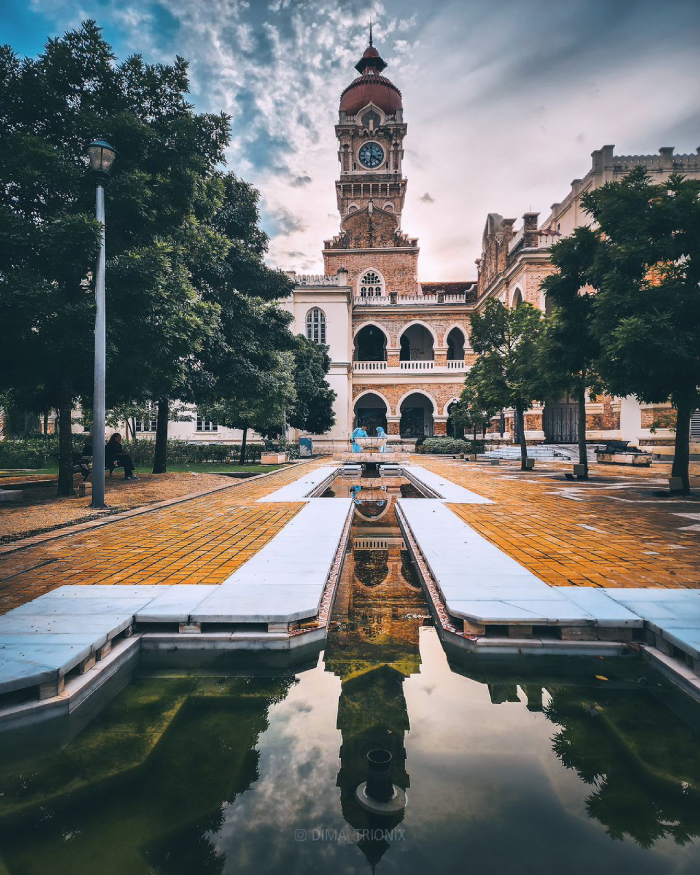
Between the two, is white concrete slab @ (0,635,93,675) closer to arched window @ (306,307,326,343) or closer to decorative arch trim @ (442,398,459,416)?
arched window @ (306,307,326,343)

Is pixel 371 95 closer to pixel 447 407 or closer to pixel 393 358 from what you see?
pixel 393 358

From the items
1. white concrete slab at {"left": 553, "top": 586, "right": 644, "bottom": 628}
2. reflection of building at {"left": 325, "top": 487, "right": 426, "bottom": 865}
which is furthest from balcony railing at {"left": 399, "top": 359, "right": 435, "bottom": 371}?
white concrete slab at {"left": 553, "top": 586, "right": 644, "bottom": 628}

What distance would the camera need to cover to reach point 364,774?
203 centimetres

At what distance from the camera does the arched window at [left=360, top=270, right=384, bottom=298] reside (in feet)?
138

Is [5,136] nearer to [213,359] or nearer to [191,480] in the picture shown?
[213,359]

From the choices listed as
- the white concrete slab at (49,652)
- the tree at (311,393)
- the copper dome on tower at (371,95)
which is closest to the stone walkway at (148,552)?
the white concrete slab at (49,652)

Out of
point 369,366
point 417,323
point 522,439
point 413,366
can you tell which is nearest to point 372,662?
point 522,439

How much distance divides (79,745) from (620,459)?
22.1 meters

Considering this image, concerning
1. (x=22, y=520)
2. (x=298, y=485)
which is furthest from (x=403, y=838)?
(x=298, y=485)

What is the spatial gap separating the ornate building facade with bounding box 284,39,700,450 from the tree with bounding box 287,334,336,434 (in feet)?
10.9

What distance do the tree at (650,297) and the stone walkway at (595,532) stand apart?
234cm

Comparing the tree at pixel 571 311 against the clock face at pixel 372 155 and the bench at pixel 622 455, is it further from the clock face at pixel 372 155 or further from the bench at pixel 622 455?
the clock face at pixel 372 155

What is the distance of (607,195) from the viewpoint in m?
10.1

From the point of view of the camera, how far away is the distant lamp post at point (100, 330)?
7.94 meters
